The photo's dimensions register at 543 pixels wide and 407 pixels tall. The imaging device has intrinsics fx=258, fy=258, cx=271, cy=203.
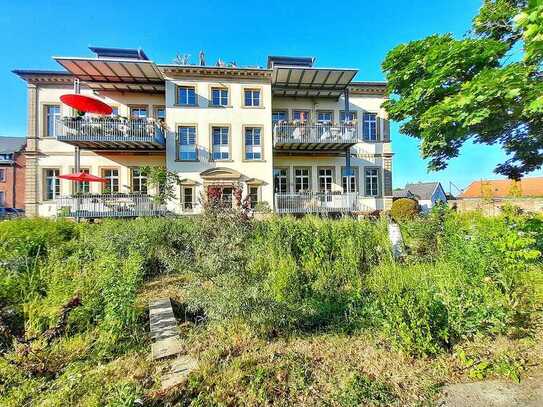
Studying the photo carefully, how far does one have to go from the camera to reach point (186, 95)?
15328 millimetres

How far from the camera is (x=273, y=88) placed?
16422mm

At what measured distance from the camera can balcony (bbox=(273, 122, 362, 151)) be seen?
15.2 meters

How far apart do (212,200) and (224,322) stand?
1672 mm

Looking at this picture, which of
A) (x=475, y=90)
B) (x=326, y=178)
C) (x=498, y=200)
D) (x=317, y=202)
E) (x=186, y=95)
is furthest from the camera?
(x=326, y=178)

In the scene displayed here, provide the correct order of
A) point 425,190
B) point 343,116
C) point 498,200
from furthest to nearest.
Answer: point 425,190 < point 343,116 < point 498,200

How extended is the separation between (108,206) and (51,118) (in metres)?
7.13

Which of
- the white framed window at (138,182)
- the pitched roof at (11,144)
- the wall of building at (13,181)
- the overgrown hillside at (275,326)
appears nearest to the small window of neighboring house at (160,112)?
the white framed window at (138,182)

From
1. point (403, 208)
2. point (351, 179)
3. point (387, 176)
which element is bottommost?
point (403, 208)

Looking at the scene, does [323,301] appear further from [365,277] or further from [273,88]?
[273,88]

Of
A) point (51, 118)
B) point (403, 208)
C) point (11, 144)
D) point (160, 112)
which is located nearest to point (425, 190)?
point (403, 208)

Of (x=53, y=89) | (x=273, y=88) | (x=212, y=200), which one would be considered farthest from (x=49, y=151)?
(x=212, y=200)

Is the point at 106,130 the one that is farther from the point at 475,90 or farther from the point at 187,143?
the point at 475,90

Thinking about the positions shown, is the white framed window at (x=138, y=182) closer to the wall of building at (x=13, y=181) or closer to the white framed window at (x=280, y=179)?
the white framed window at (x=280, y=179)

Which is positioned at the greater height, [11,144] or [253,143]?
[11,144]
